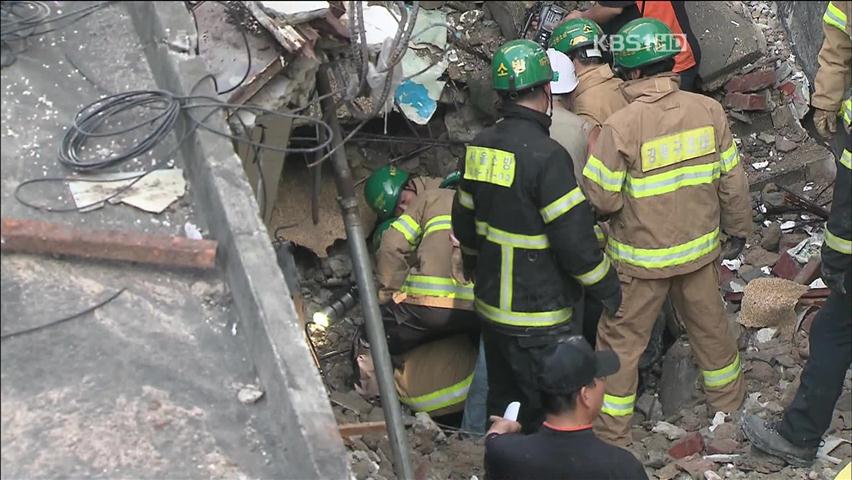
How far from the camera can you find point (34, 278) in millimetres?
3307

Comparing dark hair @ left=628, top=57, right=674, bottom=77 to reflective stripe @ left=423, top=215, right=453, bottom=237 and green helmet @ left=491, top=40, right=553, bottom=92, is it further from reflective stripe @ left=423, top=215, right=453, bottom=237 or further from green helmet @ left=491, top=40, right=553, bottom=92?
reflective stripe @ left=423, top=215, right=453, bottom=237

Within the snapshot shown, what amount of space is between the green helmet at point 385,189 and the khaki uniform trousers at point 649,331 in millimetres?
1729

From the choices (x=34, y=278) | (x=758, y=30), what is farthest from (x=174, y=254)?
(x=758, y=30)

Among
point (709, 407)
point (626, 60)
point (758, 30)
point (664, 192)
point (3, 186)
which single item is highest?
point (3, 186)

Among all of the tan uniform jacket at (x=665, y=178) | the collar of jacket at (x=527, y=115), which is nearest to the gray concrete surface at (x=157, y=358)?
the collar of jacket at (x=527, y=115)

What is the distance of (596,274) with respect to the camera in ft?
15.8

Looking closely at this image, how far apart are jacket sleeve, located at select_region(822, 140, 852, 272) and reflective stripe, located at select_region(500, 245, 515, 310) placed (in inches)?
53.0

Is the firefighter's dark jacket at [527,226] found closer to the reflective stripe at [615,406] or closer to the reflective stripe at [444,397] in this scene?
the reflective stripe at [615,406]

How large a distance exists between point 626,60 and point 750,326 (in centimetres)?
179

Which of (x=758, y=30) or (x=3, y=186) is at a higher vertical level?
(x=3, y=186)

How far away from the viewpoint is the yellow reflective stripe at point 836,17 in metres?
5.02

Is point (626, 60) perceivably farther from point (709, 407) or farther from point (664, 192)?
point (709, 407)

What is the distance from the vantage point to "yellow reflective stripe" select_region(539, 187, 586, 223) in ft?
15.4

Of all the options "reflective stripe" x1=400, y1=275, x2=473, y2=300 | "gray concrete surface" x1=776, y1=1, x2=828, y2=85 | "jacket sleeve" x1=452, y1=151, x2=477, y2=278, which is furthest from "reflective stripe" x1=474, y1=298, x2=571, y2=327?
"gray concrete surface" x1=776, y1=1, x2=828, y2=85
